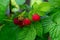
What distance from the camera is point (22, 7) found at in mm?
580

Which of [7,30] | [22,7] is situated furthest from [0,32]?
[22,7]

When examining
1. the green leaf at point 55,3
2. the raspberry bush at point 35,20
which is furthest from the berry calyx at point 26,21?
the green leaf at point 55,3

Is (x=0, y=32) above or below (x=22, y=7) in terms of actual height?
below

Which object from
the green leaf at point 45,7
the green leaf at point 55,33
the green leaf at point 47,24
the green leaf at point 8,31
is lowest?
the green leaf at point 8,31

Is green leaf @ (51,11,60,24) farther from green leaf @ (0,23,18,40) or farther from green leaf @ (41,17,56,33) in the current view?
green leaf @ (0,23,18,40)

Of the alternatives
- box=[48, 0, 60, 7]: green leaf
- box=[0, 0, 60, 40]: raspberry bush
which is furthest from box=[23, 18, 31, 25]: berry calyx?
box=[48, 0, 60, 7]: green leaf

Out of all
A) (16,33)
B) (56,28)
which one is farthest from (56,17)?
(16,33)

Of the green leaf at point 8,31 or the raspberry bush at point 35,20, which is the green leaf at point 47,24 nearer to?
the raspberry bush at point 35,20

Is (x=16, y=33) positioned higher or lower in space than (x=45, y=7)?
lower

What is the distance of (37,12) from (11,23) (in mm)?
115

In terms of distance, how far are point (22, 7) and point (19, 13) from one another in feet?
0.08

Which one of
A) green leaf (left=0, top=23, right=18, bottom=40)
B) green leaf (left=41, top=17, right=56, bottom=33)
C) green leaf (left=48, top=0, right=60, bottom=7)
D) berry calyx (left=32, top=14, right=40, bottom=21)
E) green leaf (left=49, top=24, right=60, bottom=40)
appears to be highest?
green leaf (left=48, top=0, right=60, bottom=7)

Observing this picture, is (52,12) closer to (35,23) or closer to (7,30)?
(35,23)

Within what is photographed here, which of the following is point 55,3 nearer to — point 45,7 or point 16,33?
point 45,7
